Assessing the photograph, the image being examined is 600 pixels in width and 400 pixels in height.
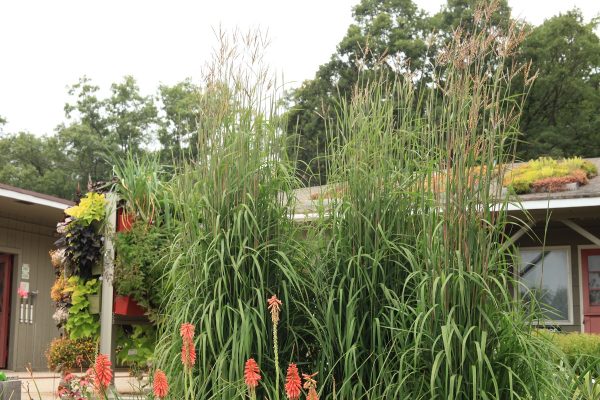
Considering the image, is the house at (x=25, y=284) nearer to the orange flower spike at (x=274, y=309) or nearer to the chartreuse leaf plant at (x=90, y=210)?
the chartreuse leaf plant at (x=90, y=210)

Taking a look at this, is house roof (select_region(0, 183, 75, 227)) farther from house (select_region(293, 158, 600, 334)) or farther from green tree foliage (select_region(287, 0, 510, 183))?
green tree foliage (select_region(287, 0, 510, 183))

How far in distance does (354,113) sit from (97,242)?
9.23 ft

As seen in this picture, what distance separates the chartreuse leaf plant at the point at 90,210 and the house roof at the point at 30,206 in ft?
16.4

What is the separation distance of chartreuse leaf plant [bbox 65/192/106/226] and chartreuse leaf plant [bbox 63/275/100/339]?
1.58ft

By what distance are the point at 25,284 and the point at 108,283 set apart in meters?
8.02

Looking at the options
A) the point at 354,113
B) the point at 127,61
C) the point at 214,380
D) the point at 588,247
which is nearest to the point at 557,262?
the point at 588,247

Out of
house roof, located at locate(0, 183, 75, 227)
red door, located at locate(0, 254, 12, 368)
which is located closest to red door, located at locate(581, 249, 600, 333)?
house roof, located at locate(0, 183, 75, 227)

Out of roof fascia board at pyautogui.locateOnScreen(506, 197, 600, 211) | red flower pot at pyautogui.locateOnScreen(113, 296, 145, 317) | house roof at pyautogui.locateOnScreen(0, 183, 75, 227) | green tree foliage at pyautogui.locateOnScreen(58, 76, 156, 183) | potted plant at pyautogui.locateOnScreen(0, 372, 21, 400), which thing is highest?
green tree foliage at pyautogui.locateOnScreen(58, 76, 156, 183)

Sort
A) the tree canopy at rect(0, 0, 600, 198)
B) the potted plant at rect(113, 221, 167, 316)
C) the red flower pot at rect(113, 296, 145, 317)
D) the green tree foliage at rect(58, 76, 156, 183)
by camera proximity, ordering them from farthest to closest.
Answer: the green tree foliage at rect(58, 76, 156, 183) < the tree canopy at rect(0, 0, 600, 198) < the red flower pot at rect(113, 296, 145, 317) < the potted plant at rect(113, 221, 167, 316)

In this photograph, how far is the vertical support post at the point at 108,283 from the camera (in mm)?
5754

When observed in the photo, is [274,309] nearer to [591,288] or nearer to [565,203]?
[565,203]

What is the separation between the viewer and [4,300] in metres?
12.9

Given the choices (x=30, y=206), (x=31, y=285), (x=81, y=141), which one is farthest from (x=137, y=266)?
(x=81, y=141)

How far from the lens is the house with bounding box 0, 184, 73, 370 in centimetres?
1274
